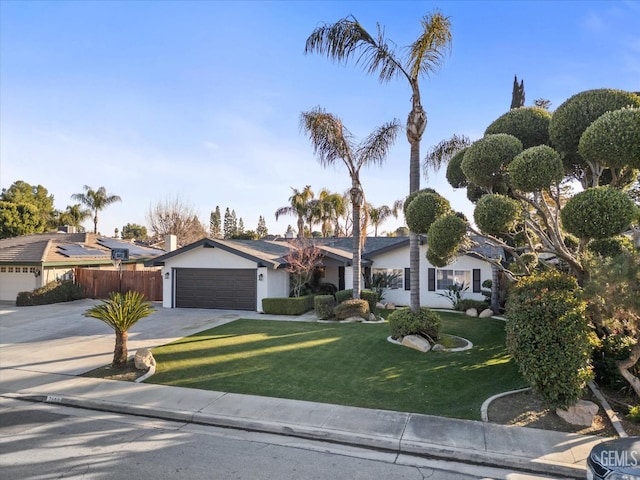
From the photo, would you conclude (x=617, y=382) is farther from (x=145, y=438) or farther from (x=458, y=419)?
(x=145, y=438)

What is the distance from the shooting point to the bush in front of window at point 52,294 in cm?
1998

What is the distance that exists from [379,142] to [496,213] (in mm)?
8003

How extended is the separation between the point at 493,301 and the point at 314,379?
1183cm

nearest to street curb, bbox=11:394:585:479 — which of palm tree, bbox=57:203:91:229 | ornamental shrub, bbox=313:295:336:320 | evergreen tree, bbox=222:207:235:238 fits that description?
ornamental shrub, bbox=313:295:336:320

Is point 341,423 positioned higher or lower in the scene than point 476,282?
lower

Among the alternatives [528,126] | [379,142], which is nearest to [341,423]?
[528,126]

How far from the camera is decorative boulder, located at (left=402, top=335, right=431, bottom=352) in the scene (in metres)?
10.8

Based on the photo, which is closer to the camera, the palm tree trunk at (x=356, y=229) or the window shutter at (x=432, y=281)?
the palm tree trunk at (x=356, y=229)

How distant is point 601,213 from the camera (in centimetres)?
661

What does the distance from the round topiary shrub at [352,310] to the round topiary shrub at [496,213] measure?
8429 millimetres

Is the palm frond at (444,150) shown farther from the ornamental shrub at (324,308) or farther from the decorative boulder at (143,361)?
the decorative boulder at (143,361)

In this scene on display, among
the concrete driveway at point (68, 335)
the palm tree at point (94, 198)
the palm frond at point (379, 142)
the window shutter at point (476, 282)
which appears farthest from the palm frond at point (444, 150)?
the palm tree at point (94, 198)

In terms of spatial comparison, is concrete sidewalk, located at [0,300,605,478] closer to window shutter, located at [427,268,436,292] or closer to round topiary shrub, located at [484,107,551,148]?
round topiary shrub, located at [484,107,551,148]

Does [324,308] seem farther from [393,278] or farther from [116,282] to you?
[116,282]
